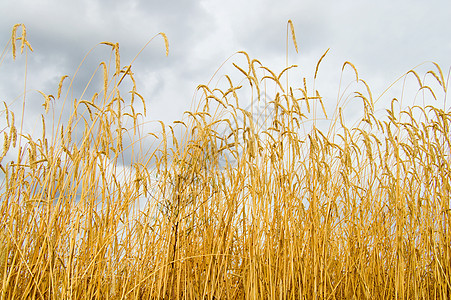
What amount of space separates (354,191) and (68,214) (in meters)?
1.28

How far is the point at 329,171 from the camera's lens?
1650mm

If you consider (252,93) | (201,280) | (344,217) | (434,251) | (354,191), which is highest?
(252,93)

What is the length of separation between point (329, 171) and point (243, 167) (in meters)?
0.42

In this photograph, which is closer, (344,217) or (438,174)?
(344,217)

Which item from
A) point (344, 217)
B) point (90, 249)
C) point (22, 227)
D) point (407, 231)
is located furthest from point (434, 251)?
point (22, 227)

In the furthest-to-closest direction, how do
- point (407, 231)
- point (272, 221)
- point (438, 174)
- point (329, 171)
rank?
point (438, 174)
point (407, 231)
point (329, 171)
point (272, 221)

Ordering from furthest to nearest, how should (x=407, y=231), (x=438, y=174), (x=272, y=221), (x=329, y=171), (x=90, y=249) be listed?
(x=438, y=174) < (x=407, y=231) < (x=329, y=171) < (x=272, y=221) < (x=90, y=249)

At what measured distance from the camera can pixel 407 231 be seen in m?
1.82

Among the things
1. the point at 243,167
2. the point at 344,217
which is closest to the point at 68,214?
the point at 243,167

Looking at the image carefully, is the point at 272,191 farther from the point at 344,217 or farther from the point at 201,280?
the point at 344,217

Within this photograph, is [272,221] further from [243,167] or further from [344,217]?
[344,217]

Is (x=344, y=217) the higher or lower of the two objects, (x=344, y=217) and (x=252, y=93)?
the lower

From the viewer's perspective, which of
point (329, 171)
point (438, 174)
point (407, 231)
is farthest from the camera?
point (438, 174)

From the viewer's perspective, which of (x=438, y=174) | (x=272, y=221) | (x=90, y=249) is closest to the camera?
(x=90, y=249)
